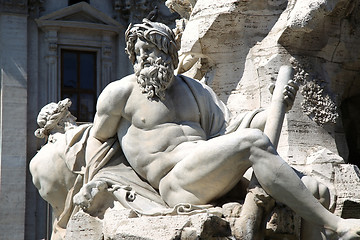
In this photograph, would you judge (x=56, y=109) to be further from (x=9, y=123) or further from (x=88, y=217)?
(x=9, y=123)

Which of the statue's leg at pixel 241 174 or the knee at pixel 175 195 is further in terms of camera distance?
the knee at pixel 175 195

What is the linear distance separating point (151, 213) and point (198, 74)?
7.55 feet

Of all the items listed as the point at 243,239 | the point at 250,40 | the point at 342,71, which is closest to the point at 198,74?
the point at 250,40

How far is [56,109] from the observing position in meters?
9.41

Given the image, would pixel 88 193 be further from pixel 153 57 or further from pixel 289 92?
Answer: pixel 289 92

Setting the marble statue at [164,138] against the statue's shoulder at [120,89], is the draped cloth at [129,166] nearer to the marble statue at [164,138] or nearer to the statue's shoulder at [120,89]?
the marble statue at [164,138]

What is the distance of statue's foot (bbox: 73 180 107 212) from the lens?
7.75 metres

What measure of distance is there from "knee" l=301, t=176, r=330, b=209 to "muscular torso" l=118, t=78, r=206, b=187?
36.2 inches

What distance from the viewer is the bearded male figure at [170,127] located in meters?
7.28

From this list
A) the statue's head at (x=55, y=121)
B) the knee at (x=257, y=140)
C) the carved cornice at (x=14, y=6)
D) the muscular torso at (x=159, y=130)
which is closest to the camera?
the knee at (x=257, y=140)

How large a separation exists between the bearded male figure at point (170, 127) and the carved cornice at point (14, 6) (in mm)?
13684

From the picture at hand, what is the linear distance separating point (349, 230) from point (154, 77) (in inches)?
76.3

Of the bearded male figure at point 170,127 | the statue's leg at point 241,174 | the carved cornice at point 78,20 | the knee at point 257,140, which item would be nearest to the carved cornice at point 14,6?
the carved cornice at point 78,20

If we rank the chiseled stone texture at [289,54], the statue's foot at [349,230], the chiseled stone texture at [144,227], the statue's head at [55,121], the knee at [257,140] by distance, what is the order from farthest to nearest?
the statue's head at [55,121] → the chiseled stone texture at [289,54] → the knee at [257,140] → the chiseled stone texture at [144,227] → the statue's foot at [349,230]
